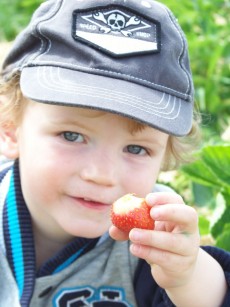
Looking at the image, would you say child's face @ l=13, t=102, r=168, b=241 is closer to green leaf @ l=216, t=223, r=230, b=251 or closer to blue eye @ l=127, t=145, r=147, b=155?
blue eye @ l=127, t=145, r=147, b=155

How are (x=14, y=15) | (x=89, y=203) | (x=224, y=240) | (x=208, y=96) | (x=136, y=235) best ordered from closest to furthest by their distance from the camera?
1. (x=136, y=235)
2. (x=89, y=203)
3. (x=224, y=240)
4. (x=208, y=96)
5. (x=14, y=15)

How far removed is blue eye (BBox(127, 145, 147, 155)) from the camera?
5.65 ft

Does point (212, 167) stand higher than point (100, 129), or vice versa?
point (100, 129)

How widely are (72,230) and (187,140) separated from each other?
58 cm

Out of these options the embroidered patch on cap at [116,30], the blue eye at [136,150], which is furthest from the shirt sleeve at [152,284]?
the embroidered patch on cap at [116,30]

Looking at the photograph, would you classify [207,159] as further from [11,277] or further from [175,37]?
[11,277]

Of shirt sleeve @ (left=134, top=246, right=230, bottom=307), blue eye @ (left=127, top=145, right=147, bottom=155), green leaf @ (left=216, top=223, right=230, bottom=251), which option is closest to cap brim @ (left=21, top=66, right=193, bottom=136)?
blue eye @ (left=127, top=145, right=147, bottom=155)

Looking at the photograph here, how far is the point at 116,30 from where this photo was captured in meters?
1.69

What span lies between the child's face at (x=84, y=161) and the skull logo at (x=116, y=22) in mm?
222

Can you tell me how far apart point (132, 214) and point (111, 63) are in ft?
1.29

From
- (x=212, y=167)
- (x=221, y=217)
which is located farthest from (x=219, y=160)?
(x=221, y=217)

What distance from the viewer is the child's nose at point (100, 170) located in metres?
1.61

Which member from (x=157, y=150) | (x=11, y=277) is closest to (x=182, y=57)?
(x=157, y=150)

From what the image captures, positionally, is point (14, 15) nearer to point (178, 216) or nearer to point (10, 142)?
point (10, 142)
